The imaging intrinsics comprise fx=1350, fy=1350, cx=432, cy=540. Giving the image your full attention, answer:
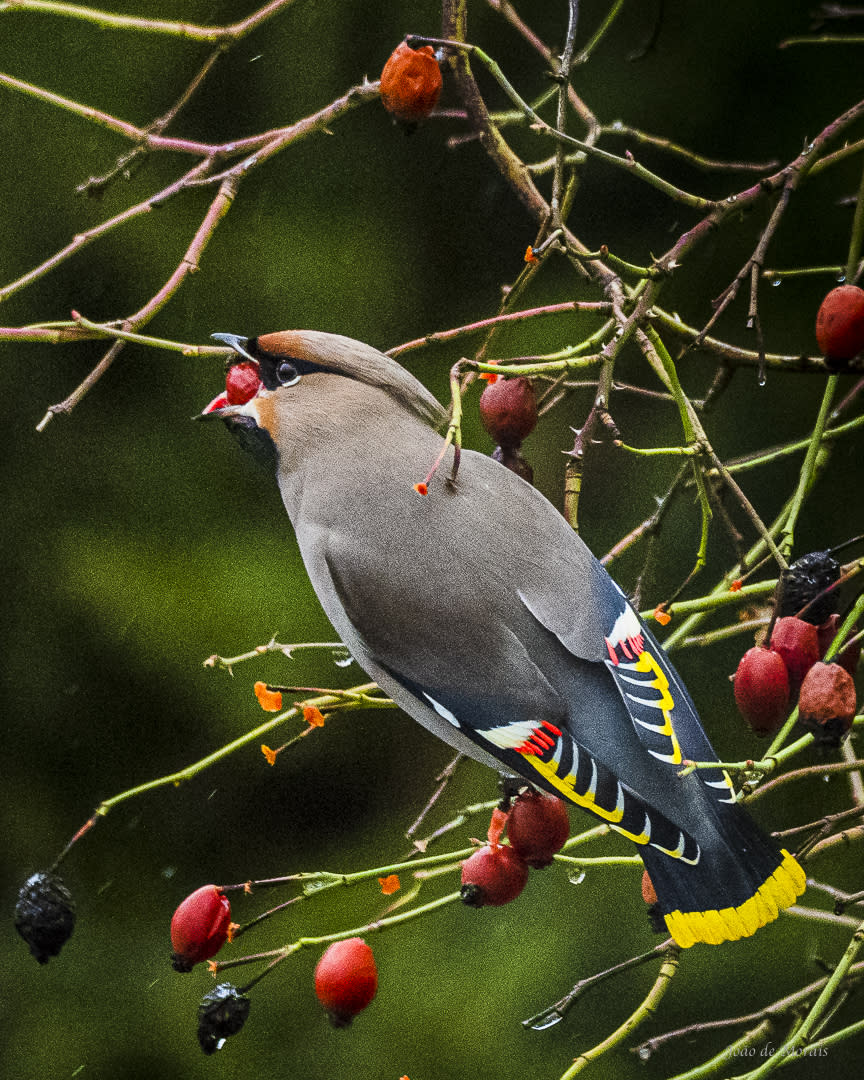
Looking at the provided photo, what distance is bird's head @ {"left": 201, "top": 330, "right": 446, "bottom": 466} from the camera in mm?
1029

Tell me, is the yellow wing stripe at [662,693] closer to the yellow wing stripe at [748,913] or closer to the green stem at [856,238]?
the yellow wing stripe at [748,913]

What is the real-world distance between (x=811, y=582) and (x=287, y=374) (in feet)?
1.40

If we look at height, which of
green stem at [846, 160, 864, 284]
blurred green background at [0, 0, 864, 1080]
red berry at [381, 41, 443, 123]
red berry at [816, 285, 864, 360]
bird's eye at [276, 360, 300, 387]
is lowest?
blurred green background at [0, 0, 864, 1080]

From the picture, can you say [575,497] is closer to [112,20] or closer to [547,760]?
[547,760]

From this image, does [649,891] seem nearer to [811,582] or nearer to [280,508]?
[811,582]

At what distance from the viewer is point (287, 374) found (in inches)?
41.1

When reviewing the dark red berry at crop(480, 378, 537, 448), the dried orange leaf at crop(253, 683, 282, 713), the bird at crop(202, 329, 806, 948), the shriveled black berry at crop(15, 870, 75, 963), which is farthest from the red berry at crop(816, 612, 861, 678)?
the shriveled black berry at crop(15, 870, 75, 963)

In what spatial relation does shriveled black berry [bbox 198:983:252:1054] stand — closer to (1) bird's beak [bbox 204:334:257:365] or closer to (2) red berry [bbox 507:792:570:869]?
(2) red berry [bbox 507:792:570:869]

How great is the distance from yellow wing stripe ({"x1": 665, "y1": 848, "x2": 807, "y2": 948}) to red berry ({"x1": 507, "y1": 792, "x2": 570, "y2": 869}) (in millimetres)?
92

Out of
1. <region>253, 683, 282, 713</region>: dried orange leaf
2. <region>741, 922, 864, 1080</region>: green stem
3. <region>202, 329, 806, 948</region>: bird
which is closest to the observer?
<region>741, 922, 864, 1080</region>: green stem

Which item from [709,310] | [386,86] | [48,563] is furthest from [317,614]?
[386,86]

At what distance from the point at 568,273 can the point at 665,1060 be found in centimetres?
90

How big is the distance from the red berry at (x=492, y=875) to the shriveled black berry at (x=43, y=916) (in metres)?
0.30

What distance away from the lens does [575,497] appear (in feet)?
3.13
